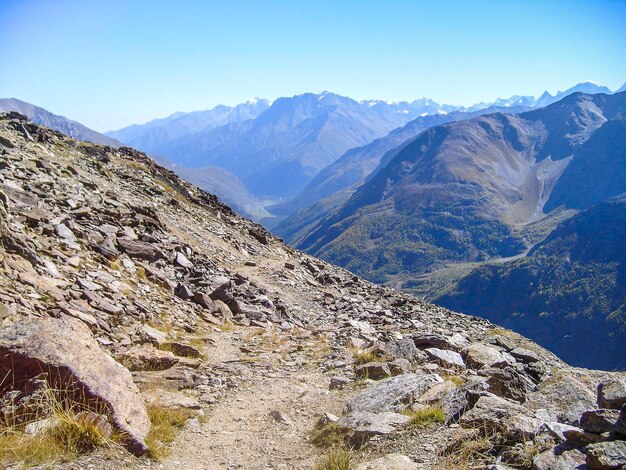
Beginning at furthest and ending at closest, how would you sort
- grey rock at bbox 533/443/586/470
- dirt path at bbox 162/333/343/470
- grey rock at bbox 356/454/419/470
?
1. dirt path at bbox 162/333/343/470
2. grey rock at bbox 356/454/419/470
3. grey rock at bbox 533/443/586/470

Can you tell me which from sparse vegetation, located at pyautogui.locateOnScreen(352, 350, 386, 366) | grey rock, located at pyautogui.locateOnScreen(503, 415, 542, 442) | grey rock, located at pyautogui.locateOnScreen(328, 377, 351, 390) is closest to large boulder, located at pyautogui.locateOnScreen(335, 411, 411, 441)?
grey rock, located at pyautogui.locateOnScreen(503, 415, 542, 442)

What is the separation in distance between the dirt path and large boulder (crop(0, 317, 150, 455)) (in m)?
1.03

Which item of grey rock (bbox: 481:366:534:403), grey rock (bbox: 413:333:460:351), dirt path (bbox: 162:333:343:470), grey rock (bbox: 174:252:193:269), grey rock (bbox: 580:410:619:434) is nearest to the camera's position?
grey rock (bbox: 580:410:619:434)

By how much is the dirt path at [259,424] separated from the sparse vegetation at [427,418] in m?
2.07

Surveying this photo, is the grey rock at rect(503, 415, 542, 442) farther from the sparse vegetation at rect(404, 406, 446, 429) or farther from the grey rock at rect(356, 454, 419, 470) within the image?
the grey rock at rect(356, 454, 419, 470)

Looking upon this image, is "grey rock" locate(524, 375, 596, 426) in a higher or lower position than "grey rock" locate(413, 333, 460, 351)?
higher

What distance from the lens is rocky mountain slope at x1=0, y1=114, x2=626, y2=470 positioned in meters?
7.27

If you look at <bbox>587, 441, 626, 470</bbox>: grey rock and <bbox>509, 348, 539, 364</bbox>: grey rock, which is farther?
<bbox>509, 348, 539, 364</bbox>: grey rock

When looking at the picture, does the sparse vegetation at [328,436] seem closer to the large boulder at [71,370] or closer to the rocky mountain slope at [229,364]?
the rocky mountain slope at [229,364]

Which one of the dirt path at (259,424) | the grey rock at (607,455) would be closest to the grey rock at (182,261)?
the dirt path at (259,424)

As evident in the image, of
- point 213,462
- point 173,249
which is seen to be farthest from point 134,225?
point 213,462

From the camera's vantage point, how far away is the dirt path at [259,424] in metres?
8.59

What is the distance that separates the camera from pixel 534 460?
603 cm

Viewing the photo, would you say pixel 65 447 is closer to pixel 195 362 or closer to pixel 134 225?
pixel 195 362
